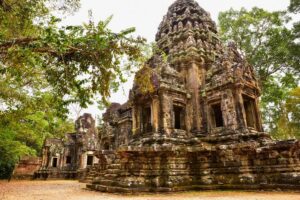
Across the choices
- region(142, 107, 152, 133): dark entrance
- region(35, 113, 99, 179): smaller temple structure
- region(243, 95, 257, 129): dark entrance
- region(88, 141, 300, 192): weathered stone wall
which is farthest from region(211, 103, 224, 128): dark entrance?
region(35, 113, 99, 179): smaller temple structure

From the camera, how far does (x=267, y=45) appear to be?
18500 millimetres

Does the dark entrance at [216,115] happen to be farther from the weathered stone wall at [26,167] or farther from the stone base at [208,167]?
the weathered stone wall at [26,167]

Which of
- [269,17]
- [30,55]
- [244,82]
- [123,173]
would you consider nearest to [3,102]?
[123,173]

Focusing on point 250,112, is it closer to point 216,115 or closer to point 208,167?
point 216,115

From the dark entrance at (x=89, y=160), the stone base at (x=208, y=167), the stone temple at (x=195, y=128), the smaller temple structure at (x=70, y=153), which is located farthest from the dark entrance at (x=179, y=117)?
the dark entrance at (x=89, y=160)

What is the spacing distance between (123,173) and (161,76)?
513cm

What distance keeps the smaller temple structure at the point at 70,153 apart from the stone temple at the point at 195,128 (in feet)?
37.0

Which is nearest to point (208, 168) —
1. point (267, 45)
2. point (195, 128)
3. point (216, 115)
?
point (195, 128)

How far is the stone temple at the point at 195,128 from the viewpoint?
8375mm

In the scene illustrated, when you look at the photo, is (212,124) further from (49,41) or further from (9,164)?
(9,164)

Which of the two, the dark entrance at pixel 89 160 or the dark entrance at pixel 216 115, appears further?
the dark entrance at pixel 89 160

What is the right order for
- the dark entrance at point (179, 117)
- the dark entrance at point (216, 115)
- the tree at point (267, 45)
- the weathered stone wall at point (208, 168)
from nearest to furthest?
the weathered stone wall at point (208, 168), the dark entrance at point (216, 115), the dark entrance at point (179, 117), the tree at point (267, 45)

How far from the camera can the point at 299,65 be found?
1712 centimetres

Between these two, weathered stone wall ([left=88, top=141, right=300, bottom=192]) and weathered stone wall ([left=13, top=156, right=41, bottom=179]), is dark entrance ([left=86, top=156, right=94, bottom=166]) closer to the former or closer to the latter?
weathered stone wall ([left=13, top=156, right=41, bottom=179])
